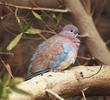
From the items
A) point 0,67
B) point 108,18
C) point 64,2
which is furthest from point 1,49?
point 108,18

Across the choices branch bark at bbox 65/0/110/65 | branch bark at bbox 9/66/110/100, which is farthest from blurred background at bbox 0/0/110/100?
branch bark at bbox 9/66/110/100

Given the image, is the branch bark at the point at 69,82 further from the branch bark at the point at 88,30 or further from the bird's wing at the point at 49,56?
the branch bark at the point at 88,30

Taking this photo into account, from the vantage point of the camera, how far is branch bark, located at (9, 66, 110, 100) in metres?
1.39

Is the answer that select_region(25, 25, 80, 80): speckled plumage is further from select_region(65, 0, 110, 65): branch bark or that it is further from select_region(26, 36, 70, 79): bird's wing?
select_region(65, 0, 110, 65): branch bark

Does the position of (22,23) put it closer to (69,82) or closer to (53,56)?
(53,56)

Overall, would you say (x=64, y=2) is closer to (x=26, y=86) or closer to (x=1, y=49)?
(x=1, y=49)

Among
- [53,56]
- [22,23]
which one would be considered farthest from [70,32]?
[22,23]

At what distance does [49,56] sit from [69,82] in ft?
1.11

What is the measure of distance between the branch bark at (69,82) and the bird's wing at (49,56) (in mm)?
181

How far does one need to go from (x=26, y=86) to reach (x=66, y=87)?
37cm

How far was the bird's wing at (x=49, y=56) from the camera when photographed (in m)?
1.86

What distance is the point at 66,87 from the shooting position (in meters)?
1.59

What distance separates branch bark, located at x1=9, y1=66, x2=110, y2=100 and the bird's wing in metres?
0.18

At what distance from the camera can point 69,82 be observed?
5.27ft
